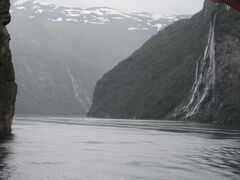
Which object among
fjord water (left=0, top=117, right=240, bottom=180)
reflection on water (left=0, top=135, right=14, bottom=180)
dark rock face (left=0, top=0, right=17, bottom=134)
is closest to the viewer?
reflection on water (left=0, top=135, right=14, bottom=180)


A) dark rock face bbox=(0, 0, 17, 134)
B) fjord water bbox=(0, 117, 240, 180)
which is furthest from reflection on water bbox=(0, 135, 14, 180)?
dark rock face bbox=(0, 0, 17, 134)

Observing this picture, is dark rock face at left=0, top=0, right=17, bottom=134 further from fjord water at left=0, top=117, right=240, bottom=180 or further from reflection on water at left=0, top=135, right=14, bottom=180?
reflection on water at left=0, top=135, right=14, bottom=180

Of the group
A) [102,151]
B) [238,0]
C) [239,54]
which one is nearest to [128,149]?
[102,151]

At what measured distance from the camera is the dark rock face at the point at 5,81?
82.2 meters

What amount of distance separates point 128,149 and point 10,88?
29.4 m

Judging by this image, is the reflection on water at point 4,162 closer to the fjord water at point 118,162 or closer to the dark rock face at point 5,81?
the fjord water at point 118,162

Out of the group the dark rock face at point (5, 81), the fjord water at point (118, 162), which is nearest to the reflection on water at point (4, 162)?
the fjord water at point (118, 162)

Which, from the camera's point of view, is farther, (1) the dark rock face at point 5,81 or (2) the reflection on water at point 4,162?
(1) the dark rock face at point 5,81

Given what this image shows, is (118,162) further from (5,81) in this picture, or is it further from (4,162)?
(5,81)

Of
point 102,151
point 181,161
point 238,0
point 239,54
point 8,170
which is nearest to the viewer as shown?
point 238,0

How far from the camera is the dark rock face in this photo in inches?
3238

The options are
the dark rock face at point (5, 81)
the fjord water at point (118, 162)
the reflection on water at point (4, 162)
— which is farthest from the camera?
the dark rock face at point (5, 81)

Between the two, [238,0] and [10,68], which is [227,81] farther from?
[238,0]

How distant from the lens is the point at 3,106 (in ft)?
270
